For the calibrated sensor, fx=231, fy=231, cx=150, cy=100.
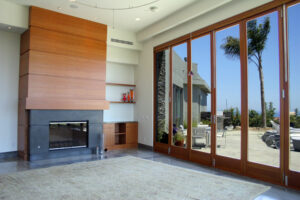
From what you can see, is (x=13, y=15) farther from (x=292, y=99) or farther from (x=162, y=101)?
(x=292, y=99)

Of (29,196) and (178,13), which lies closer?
(29,196)

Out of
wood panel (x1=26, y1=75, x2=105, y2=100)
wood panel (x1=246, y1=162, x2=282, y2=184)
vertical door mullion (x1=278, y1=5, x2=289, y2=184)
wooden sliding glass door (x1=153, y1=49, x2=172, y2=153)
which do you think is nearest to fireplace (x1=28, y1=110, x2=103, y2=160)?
wood panel (x1=26, y1=75, x2=105, y2=100)

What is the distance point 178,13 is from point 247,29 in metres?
1.81

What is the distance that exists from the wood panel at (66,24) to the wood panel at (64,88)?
4.00 feet

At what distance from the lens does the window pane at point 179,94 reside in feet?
18.9

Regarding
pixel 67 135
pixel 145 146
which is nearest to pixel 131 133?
pixel 145 146

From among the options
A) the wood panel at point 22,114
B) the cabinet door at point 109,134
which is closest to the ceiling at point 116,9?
the wood panel at point 22,114

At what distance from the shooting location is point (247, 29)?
14.3ft

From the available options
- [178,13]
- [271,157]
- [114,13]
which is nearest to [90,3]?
[114,13]

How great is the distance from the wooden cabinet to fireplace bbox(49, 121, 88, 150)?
2.31 ft

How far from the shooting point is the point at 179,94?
19.6ft

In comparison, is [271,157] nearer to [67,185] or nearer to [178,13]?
[67,185]

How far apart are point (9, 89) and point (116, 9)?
3289 millimetres

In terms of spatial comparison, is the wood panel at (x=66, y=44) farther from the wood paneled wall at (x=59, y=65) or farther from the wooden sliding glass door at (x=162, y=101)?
the wooden sliding glass door at (x=162, y=101)
